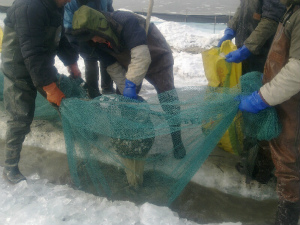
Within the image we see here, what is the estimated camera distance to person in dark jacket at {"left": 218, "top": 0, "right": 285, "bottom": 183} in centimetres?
251

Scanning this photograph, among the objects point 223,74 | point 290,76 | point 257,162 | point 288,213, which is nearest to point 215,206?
point 257,162

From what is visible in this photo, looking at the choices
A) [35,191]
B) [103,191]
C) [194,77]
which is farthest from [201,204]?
[194,77]

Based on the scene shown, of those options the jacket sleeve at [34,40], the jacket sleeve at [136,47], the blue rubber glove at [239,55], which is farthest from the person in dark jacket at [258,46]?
the jacket sleeve at [34,40]

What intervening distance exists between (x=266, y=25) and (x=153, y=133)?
1.49m

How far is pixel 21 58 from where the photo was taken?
2469mm

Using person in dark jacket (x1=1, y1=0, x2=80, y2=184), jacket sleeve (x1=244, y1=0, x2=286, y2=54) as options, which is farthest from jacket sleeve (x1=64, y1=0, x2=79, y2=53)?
jacket sleeve (x1=244, y1=0, x2=286, y2=54)

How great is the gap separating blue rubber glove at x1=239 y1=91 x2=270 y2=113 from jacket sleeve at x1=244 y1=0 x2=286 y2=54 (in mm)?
825

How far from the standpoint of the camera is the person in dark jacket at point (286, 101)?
1695 millimetres

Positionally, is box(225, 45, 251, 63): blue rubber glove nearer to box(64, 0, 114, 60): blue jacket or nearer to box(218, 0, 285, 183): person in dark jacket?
box(218, 0, 285, 183): person in dark jacket

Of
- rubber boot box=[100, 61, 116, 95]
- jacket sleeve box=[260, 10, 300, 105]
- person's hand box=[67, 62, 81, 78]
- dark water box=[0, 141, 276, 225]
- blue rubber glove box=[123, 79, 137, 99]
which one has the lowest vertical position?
dark water box=[0, 141, 276, 225]

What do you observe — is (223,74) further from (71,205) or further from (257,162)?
(71,205)

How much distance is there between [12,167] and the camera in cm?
276

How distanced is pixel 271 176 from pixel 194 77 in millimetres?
2971

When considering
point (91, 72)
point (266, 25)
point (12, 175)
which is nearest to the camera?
point (266, 25)
